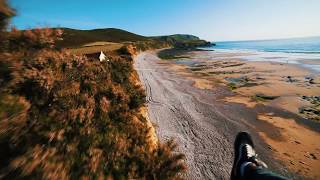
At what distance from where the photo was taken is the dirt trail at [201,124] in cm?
788

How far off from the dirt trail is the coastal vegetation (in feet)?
9.58

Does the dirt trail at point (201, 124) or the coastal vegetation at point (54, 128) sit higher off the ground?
the coastal vegetation at point (54, 128)

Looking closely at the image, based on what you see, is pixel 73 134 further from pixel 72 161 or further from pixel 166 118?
pixel 166 118

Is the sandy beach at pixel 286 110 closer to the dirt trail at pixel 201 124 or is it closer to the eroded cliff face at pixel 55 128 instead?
the dirt trail at pixel 201 124

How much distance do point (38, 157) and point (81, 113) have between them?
1.52 meters

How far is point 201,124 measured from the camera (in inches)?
456

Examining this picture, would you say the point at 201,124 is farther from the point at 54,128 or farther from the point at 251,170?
the point at 54,128

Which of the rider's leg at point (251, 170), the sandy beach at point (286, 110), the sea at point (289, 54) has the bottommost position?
the sea at point (289, 54)

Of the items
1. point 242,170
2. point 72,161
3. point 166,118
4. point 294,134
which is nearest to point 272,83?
point 294,134

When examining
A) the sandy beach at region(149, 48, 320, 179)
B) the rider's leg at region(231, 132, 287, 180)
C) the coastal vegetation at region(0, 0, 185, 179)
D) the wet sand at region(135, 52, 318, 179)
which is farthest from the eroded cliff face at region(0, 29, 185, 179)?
the sandy beach at region(149, 48, 320, 179)

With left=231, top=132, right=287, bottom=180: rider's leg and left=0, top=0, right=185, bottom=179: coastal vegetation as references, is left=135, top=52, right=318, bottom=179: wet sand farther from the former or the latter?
left=0, top=0, right=185, bottom=179: coastal vegetation

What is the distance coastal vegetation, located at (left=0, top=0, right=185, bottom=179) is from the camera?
133 inches

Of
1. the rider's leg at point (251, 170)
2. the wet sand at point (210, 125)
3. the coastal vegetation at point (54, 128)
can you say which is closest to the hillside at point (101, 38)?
the wet sand at point (210, 125)

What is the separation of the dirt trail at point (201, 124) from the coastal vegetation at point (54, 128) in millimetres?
2920
